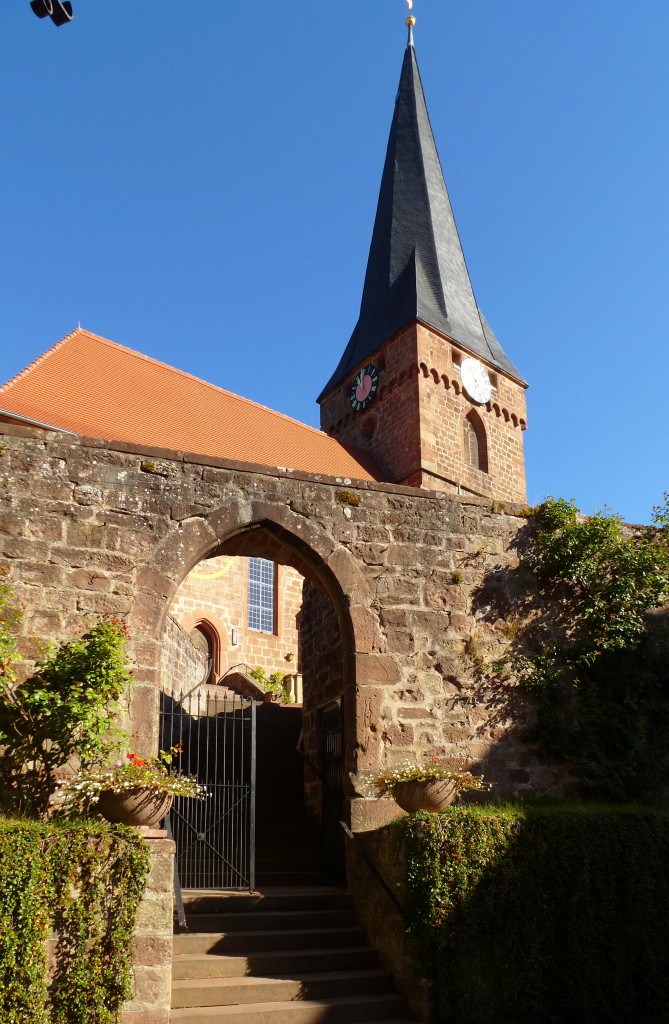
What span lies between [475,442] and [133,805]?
22265 mm

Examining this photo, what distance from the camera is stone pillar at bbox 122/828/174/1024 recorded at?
5.42 meters

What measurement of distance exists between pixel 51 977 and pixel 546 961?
10.3ft

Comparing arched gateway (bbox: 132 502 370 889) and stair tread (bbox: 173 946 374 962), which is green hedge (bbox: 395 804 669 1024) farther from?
arched gateway (bbox: 132 502 370 889)

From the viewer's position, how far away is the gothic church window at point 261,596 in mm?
23531

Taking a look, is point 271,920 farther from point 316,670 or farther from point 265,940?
point 316,670

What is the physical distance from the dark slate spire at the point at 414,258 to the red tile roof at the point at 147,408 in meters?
6.70

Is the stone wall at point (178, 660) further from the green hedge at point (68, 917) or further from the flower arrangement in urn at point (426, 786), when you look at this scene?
the green hedge at point (68, 917)

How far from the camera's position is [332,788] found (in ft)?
29.8

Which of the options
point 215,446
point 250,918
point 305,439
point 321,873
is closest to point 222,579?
point 305,439

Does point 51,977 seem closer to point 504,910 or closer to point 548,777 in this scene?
point 504,910

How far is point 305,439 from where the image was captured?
856 inches

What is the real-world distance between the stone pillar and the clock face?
21971 mm

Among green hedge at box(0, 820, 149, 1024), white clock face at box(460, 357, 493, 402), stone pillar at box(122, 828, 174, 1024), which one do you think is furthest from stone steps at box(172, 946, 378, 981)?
white clock face at box(460, 357, 493, 402)

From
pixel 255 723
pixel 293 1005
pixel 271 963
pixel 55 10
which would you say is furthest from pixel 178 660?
pixel 55 10
